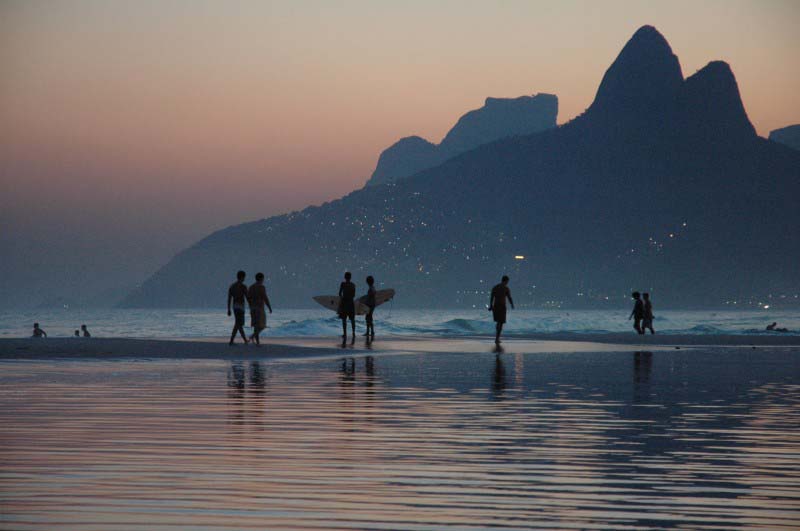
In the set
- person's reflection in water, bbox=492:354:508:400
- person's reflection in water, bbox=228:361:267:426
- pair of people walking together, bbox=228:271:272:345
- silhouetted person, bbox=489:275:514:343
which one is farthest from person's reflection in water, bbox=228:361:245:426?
silhouetted person, bbox=489:275:514:343

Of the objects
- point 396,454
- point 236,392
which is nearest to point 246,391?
point 236,392

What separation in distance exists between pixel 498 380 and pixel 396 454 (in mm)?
9023

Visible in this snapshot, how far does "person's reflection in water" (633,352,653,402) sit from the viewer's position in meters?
15.0

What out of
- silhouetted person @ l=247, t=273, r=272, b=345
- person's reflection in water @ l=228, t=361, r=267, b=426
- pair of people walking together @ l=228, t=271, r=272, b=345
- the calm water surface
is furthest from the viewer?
silhouetted person @ l=247, t=273, r=272, b=345

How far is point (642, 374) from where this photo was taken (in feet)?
64.6

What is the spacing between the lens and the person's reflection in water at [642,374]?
15.0m

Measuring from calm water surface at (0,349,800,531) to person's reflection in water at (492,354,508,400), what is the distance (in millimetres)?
73

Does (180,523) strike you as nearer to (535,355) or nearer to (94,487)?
(94,487)

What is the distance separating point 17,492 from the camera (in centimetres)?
699

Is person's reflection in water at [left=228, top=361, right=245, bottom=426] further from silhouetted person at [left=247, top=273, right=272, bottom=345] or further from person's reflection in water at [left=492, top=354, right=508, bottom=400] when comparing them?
silhouetted person at [left=247, top=273, right=272, bottom=345]

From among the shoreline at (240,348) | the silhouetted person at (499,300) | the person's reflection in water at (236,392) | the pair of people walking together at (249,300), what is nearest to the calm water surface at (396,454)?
the person's reflection in water at (236,392)

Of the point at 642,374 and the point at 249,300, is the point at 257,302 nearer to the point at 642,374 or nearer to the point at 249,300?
the point at 249,300

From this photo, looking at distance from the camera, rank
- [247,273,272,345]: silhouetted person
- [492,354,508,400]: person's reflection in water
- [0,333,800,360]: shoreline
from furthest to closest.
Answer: [247,273,272,345]: silhouetted person < [0,333,800,360]: shoreline < [492,354,508,400]: person's reflection in water

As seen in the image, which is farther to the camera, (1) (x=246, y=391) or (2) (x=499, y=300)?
(2) (x=499, y=300)
